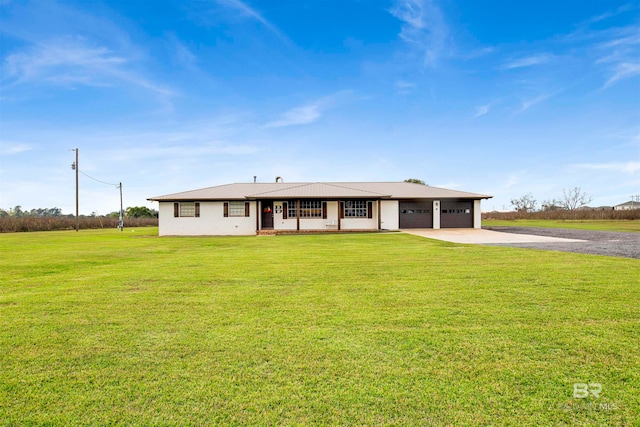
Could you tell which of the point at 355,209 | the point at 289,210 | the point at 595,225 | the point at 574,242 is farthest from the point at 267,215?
the point at 595,225

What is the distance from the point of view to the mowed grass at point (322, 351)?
2.23 m

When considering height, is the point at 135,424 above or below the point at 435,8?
below

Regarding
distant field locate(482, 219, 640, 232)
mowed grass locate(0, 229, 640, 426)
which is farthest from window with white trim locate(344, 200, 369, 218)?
mowed grass locate(0, 229, 640, 426)

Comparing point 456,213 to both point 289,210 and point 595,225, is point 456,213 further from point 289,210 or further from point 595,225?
point 595,225

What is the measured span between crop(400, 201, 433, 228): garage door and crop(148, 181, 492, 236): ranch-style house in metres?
0.08

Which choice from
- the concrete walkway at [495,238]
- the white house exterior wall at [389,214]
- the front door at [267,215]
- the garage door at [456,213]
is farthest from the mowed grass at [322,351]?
the garage door at [456,213]

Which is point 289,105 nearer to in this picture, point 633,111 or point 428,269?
point 428,269

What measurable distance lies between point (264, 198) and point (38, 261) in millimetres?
13517

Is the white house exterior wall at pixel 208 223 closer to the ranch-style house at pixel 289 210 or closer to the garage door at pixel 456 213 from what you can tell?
the ranch-style house at pixel 289 210

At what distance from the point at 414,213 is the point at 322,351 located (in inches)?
913

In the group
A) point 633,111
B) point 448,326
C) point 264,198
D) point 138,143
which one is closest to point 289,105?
point 264,198

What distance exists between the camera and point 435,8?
16.5 metres

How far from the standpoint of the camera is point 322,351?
3152mm

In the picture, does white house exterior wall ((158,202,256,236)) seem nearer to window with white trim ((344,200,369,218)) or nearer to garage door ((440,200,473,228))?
window with white trim ((344,200,369,218))
